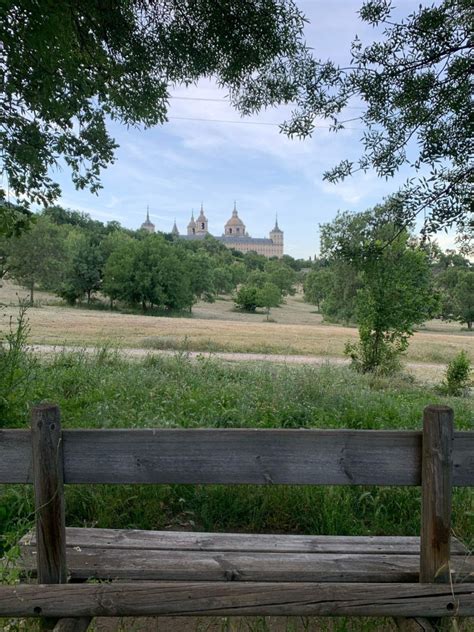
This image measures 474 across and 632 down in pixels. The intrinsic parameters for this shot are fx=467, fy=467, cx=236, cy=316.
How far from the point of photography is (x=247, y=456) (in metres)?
2.18

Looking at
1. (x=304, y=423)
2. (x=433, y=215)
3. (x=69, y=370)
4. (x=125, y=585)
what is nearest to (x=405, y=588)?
(x=125, y=585)

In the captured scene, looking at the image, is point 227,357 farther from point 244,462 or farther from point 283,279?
point 283,279

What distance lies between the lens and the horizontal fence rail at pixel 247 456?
2178mm

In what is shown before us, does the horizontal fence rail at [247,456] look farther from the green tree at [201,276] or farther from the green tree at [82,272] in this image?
the green tree at [201,276]

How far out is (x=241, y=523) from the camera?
3.86 m

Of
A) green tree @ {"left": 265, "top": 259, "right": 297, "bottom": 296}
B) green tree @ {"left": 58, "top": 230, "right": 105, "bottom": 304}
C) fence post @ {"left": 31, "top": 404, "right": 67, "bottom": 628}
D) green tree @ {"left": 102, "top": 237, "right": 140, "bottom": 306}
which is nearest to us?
fence post @ {"left": 31, "top": 404, "right": 67, "bottom": 628}

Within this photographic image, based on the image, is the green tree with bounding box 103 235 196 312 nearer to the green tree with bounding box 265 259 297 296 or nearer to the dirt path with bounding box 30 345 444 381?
the green tree with bounding box 265 259 297 296

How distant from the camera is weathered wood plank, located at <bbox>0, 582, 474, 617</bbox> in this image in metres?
2.01

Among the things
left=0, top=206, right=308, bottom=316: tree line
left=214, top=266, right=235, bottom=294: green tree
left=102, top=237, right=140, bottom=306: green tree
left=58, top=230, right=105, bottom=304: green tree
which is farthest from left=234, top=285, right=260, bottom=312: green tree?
left=58, top=230, right=105, bottom=304: green tree

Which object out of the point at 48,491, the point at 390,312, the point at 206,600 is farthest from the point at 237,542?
the point at 390,312

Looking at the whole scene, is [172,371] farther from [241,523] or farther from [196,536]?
[196,536]

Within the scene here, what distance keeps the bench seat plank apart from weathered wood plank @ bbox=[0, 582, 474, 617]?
38 centimetres

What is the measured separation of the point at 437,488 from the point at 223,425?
147 inches

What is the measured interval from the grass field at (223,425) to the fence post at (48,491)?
36cm
